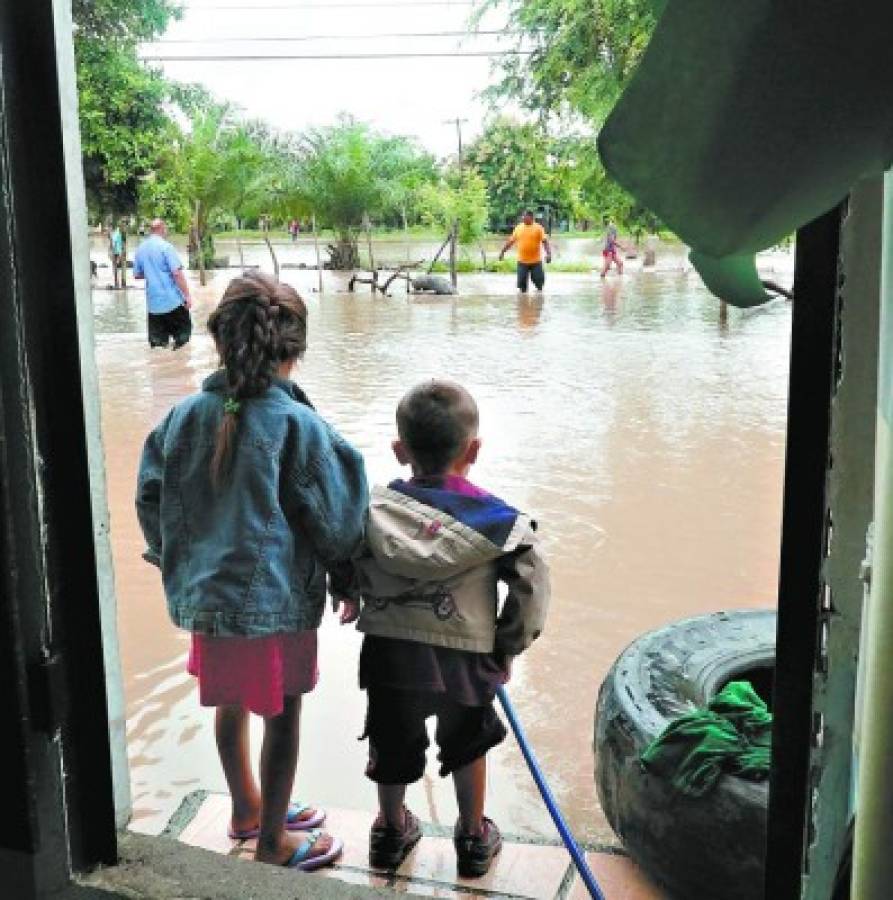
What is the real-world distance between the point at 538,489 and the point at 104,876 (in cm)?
402

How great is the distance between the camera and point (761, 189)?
0.47 m

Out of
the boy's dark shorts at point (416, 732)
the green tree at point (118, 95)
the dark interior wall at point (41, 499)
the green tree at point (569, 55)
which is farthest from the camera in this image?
the green tree at point (118, 95)

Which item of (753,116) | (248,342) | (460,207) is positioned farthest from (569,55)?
(460,207)

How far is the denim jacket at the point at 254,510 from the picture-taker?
2096 mm

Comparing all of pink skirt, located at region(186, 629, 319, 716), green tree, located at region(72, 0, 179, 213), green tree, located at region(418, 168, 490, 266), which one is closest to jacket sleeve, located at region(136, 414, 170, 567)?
pink skirt, located at region(186, 629, 319, 716)

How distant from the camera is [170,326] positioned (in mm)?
10188

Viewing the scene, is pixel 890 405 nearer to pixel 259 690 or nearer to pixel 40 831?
pixel 40 831

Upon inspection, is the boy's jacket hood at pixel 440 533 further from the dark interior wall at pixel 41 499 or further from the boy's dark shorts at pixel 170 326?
the boy's dark shorts at pixel 170 326

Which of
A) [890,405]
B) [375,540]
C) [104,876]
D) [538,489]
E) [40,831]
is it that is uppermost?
[890,405]

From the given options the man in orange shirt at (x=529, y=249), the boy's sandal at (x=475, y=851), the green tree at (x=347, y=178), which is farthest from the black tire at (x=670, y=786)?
the green tree at (x=347, y=178)

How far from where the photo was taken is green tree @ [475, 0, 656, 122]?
9.52m

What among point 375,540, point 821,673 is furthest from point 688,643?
point 821,673

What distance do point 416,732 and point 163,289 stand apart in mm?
8240

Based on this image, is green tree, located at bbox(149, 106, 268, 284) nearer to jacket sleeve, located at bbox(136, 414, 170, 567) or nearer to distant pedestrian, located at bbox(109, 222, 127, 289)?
distant pedestrian, located at bbox(109, 222, 127, 289)
